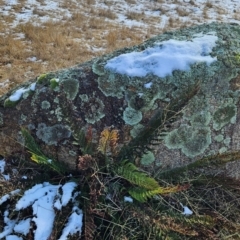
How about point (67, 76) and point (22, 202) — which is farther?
point (67, 76)

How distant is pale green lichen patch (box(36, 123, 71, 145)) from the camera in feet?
8.47

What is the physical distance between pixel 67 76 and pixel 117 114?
1.38 ft

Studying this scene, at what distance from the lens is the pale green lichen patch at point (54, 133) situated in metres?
2.58

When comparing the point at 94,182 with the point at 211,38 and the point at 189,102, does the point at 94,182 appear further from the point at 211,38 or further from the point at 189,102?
the point at 211,38

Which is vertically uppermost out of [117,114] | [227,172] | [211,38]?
[211,38]

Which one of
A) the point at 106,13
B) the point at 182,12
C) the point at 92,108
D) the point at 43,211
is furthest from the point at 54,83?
the point at 182,12

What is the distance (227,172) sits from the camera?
2.73m

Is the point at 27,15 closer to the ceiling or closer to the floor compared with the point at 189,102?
closer to the floor

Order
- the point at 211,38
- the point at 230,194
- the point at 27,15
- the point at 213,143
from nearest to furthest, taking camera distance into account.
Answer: the point at 230,194 < the point at 213,143 < the point at 211,38 < the point at 27,15

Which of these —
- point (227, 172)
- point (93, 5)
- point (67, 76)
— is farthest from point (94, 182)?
point (93, 5)

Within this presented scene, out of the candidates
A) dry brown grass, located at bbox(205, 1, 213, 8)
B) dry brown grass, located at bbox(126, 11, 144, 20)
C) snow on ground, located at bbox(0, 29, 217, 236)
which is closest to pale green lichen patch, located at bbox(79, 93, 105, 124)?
snow on ground, located at bbox(0, 29, 217, 236)

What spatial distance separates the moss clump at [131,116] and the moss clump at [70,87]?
0.34m

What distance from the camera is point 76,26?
8.92 metres

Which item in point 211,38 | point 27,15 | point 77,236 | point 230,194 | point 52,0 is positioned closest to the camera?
point 77,236
